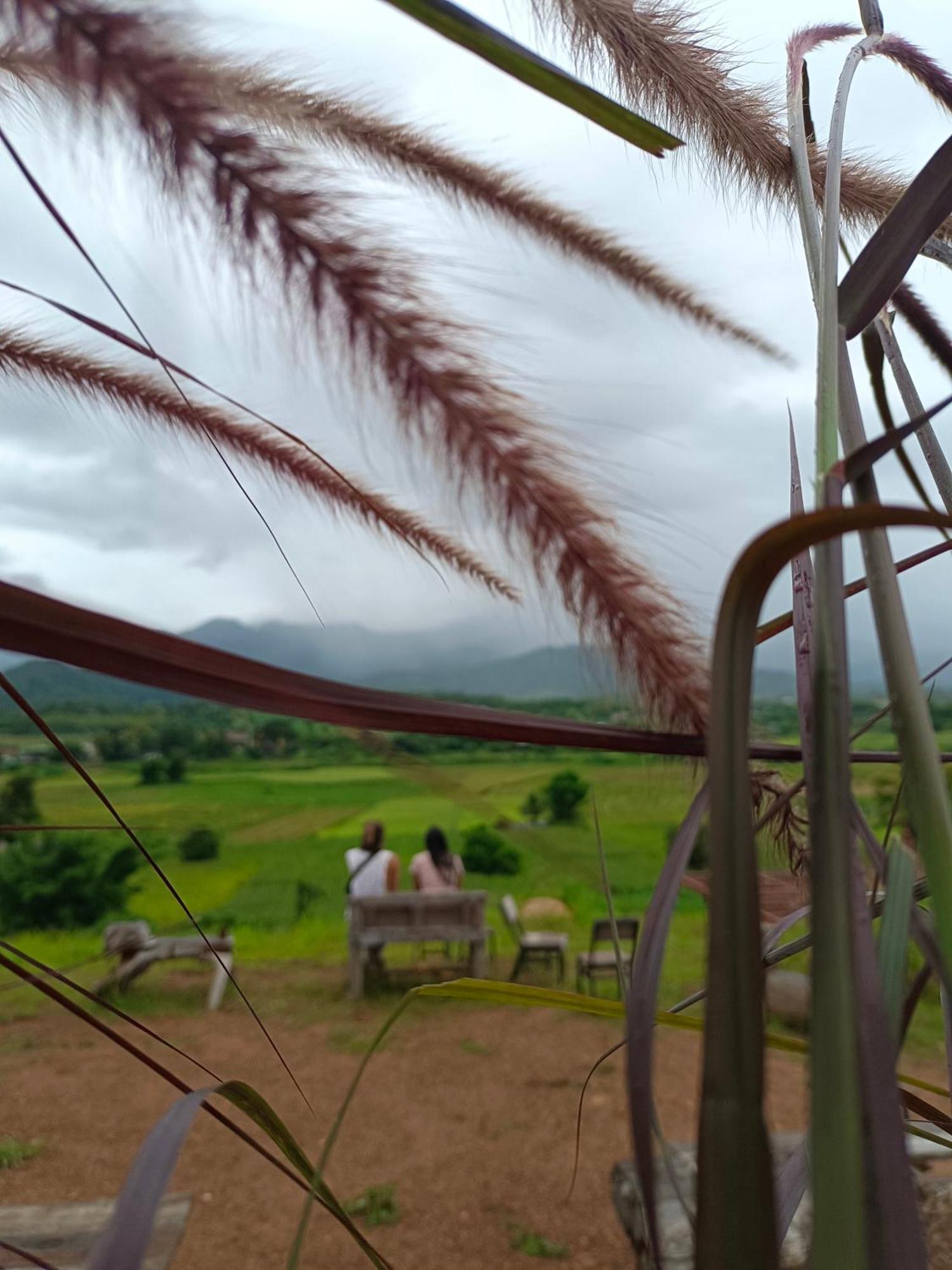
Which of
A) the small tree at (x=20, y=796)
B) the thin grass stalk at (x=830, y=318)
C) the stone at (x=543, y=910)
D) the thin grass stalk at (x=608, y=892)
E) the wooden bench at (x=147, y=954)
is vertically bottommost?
the stone at (x=543, y=910)

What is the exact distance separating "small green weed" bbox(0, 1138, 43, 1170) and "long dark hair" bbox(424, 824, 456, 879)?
6.07ft

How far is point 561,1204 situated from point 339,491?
94.6 inches

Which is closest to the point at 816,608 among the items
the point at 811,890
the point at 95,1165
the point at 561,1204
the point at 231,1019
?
the point at 811,890

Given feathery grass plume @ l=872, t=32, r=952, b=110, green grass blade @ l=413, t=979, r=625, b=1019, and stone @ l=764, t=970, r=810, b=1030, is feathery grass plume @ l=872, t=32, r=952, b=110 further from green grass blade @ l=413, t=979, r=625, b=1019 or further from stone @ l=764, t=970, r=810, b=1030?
stone @ l=764, t=970, r=810, b=1030

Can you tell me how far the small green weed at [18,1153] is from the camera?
235 cm

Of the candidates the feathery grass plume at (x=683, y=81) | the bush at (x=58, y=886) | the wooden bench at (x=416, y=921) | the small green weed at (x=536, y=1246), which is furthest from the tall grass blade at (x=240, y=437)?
the bush at (x=58, y=886)

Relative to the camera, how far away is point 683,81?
0.38m

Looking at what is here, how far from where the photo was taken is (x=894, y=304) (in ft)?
1.47

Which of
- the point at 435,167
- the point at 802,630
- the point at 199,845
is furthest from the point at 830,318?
the point at 199,845

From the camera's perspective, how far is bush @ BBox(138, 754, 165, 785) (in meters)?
5.00

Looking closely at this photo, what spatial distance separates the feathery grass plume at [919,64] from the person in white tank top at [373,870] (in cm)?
354

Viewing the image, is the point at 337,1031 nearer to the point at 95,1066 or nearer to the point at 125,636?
the point at 95,1066

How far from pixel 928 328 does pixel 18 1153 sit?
9.63 ft

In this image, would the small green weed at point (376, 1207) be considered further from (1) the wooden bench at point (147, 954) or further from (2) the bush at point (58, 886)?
(2) the bush at point (58, 886)
